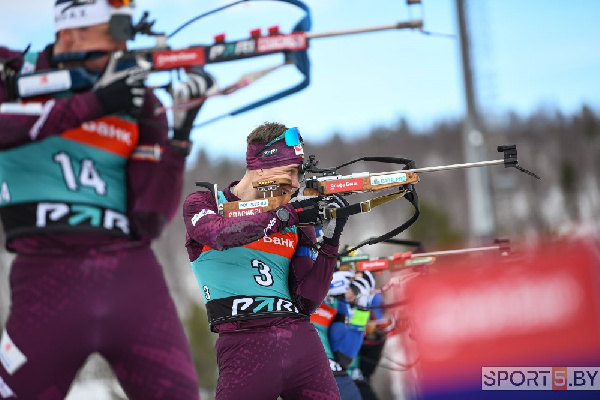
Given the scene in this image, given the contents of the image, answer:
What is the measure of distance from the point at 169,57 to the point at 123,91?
9.1 inches

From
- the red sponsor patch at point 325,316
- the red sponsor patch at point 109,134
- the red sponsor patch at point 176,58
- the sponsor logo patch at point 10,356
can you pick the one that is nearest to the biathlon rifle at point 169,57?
Answer: the red sponsor patch at point 176,58

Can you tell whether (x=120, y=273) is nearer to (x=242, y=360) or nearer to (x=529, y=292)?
(x=242, y=360)

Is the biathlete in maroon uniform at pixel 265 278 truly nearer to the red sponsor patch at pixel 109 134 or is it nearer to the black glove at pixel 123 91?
the red sponsor patch at pixel 109 134

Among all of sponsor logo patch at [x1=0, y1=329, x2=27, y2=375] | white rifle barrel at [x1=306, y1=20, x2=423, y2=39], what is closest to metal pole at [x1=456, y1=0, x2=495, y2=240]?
white rifle barrel at [x1=306, y1=20, x2=423, y2=39]

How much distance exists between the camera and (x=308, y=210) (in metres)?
4.02

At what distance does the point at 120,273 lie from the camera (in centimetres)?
357

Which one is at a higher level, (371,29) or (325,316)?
(371,29)

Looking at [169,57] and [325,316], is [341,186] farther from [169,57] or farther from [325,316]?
[325,316]

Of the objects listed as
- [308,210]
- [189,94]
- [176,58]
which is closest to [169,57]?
[176,58]

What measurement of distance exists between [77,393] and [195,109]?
20084mm

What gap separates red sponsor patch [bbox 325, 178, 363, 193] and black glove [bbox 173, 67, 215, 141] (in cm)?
75

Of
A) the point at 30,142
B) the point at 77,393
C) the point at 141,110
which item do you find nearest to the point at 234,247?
the point at 141,110

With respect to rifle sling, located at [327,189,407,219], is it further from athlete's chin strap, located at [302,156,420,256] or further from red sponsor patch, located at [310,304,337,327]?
red sponsor patch, located at [310,304,337,327]
